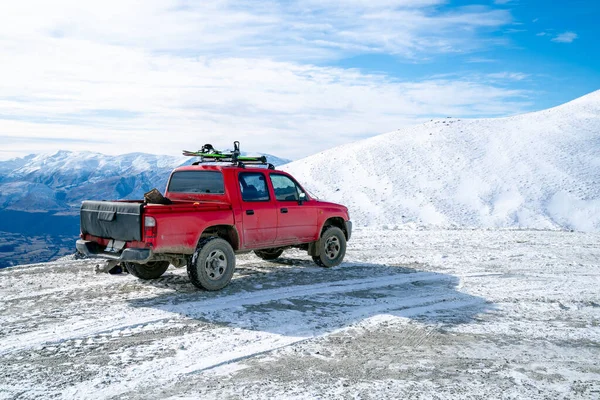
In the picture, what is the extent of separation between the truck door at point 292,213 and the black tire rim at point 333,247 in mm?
479

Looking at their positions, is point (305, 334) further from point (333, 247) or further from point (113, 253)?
point (333, 247)

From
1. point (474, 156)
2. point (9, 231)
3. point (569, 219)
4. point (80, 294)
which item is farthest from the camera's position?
point (9, 231)

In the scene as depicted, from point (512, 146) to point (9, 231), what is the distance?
165873 mm

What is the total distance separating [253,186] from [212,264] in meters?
1.54

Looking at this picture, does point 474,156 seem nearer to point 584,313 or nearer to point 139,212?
point 584,313

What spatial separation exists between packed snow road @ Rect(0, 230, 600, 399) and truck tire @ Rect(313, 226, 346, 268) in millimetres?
273

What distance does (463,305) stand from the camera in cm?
671

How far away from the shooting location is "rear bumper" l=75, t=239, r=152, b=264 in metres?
6.34

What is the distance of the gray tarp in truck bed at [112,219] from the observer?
6418mm

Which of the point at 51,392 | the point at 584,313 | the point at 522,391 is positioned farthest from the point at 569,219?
the point at 51,392

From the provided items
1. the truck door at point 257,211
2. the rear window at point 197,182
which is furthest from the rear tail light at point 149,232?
the truck door at point 257,211

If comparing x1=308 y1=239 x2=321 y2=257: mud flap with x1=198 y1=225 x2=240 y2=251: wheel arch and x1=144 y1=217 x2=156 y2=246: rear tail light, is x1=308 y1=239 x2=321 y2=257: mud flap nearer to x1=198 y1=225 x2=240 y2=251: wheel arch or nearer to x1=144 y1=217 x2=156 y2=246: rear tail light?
x1=198 y1=225 x2=240 y2=251: wheel arch

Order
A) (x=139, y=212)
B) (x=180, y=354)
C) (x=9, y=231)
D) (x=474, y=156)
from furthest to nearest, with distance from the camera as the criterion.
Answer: (x=9, y=231) → (x=474, y=156) → (x=139, y=212) → (x=180, y=354)

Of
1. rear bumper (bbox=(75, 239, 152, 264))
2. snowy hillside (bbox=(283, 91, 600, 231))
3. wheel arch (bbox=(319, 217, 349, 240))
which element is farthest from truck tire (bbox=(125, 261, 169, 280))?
snowy hillside (bbox=(283, 91, 600, 231))
